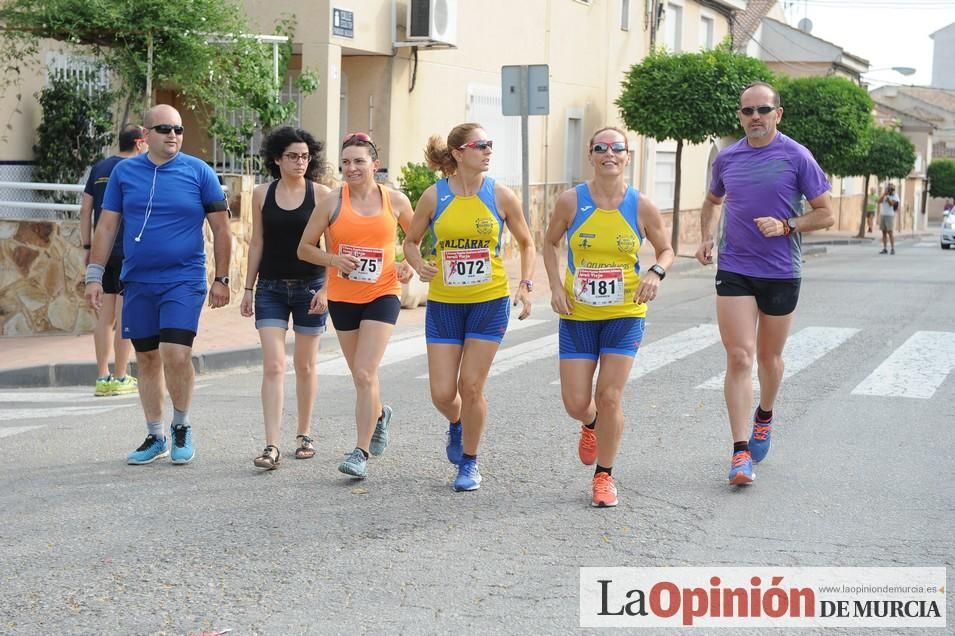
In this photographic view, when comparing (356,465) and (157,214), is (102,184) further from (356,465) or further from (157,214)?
(356,465)

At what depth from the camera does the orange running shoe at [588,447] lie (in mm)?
6438

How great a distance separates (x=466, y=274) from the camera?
6254 mm

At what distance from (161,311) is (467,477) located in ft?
6.14

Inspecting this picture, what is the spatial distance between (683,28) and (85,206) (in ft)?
83.3

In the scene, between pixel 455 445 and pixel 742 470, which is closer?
pixel 742 470

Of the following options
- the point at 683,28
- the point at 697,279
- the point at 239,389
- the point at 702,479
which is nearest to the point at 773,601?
the point at 702,479

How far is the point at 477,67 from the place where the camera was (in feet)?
71.4

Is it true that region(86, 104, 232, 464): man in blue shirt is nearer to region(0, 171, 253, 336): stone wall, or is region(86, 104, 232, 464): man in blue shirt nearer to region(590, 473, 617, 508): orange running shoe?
region(590, 473, 617, 508): orange running shoe

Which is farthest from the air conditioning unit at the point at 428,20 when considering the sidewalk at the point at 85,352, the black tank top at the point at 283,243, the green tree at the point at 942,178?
the green tree at the point at 942,178

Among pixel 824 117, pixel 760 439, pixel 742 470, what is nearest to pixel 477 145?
pixel 742 470

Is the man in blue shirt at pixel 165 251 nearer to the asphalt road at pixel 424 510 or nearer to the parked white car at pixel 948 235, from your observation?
the asphalt road at pixel 424 510

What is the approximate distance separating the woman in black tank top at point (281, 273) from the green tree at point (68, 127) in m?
7.91

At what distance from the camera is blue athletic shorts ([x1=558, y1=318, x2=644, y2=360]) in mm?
6051

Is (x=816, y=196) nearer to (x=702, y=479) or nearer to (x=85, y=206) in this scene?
(x=702, y=479)
